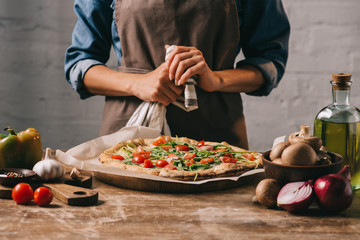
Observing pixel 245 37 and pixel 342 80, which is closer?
pixel 342 80

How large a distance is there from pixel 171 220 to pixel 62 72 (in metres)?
1.87

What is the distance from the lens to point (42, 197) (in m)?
1.08

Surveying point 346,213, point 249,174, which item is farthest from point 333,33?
point 346,213

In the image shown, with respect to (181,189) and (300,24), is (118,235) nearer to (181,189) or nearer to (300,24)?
(181,189)

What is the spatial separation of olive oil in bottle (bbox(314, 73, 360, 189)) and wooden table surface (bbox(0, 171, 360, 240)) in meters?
0.09

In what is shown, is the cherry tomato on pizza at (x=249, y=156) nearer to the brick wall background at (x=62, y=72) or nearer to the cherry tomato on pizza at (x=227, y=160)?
the cherry tomato on pizza at (x=227, y=160)

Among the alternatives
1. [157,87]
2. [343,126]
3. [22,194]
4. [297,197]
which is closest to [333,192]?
[297,197]

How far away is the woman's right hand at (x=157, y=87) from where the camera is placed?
165cm

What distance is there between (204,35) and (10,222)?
1.02 meters

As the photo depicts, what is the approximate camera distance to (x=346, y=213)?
1.04 metres

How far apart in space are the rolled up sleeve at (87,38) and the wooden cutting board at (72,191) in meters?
0.68

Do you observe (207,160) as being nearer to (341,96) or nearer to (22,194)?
(341,96)

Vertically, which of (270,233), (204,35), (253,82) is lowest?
(270,233)

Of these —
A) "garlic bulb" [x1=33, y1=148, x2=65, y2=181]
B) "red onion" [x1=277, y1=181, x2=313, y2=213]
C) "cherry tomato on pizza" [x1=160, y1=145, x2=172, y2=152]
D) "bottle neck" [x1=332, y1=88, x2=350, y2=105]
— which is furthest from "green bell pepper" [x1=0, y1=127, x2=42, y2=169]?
"bottle neck" [x1=332, y1=88, x2=350, y2=105]
